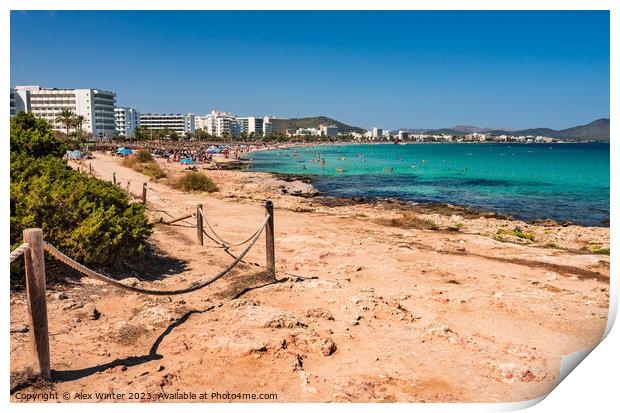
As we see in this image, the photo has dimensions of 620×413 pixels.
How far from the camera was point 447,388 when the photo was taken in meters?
4.33

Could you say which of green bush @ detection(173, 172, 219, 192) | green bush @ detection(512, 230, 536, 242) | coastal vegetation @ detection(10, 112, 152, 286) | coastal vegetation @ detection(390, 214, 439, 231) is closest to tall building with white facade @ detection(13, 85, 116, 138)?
green bush @ detection(173, 172, 219, 192)

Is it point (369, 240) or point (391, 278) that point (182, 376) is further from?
point (369, 240)

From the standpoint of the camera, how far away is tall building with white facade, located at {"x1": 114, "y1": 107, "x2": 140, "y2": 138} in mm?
144625

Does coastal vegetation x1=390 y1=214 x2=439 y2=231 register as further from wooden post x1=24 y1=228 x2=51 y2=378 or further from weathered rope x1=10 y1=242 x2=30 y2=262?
weathered rope x1=10 y1=242 x2=30 y2=262

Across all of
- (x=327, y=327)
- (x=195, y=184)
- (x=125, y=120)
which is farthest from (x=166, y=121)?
(x=327, y=327)

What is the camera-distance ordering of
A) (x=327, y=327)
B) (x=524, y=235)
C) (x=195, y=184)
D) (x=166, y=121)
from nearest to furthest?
(x=327, y=327)
(x=524, y=235)
(x=195, y=184)
(x=166, y=121)

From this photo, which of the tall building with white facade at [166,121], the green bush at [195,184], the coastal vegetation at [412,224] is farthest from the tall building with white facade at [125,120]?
the coastal vegetation at [412,224]

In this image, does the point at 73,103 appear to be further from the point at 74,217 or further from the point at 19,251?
the point at 19,251

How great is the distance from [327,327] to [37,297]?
10.2ft

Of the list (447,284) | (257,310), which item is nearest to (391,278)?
(447,284)

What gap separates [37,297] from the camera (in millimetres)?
3975

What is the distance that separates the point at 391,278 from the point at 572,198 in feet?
91.3

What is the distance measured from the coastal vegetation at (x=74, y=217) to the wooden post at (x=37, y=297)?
2374 millimetres

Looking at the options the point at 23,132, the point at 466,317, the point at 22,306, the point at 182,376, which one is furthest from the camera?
the point at 23,132
